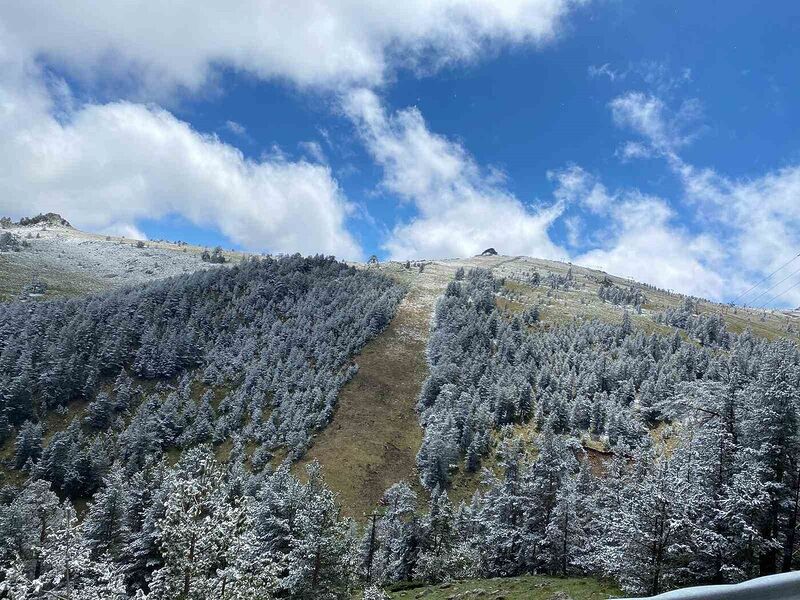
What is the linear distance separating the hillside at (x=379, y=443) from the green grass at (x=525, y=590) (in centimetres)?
45

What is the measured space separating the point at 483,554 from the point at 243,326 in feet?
434

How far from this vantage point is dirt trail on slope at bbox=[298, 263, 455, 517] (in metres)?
107

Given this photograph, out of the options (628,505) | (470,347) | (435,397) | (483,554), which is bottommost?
(483,554)

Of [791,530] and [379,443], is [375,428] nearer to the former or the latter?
[379,443]

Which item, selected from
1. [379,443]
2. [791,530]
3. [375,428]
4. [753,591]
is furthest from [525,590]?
[375,428]

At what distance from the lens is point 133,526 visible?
4328 centimetres

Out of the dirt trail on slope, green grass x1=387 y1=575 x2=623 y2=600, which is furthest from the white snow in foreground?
the dirt trail on slope

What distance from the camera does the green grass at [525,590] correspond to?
34.9 m

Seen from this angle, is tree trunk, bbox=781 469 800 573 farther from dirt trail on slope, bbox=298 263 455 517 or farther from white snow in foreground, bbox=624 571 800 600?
dirt trail on slope, bbox=298 263 455 517

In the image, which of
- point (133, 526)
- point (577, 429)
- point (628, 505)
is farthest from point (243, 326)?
point (628, 505)

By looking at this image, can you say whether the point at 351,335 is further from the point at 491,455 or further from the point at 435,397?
the point at 491,455

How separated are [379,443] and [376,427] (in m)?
5.91

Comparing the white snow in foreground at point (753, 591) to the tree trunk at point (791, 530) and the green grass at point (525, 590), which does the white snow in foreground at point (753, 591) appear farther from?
the green grass at point (525, 590)

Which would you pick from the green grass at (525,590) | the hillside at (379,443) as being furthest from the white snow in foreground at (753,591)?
the green grass at (525,590)
